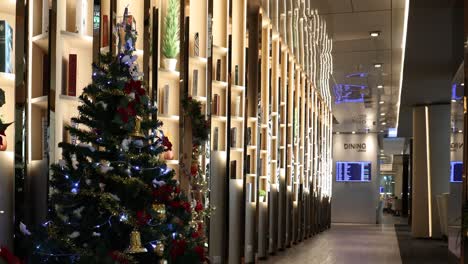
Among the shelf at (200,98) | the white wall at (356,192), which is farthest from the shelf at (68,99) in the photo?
the white wall at (356,192)

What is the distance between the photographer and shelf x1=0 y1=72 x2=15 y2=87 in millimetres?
3249

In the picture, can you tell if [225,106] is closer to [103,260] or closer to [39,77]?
[39,77]

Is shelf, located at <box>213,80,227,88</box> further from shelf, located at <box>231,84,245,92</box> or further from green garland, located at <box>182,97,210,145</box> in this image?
green garland, located at <box>182,97,210,145</box>

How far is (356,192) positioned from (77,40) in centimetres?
1787

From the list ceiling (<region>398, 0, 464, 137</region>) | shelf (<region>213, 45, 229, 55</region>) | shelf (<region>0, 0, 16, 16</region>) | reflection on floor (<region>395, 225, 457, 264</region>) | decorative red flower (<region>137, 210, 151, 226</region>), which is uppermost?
ceiling (<region>398, 0, 464, 137</region>)

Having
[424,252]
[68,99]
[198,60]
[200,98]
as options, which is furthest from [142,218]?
[424,252]

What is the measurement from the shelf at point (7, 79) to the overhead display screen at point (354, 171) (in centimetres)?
1823

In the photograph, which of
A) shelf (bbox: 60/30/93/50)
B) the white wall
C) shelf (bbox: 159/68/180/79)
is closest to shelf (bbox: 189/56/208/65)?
shelf (bbox: 159/68/180/79)

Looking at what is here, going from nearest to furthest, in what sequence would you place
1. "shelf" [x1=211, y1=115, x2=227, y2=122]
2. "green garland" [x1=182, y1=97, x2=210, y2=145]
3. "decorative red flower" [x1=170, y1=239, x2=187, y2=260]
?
1. "decorative red flower" [x1=170, y1=239, x2=187, y2=260]
2. "green garland" [x1=182, y1=97, x2=210, y2=145]
3. "shelf" [x1=211, y1=115, x2=227, y2=122]

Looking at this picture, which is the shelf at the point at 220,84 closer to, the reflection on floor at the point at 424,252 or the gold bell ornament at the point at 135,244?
the gold bell ornament at the point at 135,244

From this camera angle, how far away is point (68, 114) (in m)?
3.68

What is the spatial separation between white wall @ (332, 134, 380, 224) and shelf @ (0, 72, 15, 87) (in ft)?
59.0

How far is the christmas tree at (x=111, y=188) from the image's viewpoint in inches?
110

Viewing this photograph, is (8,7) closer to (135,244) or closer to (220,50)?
(135,244)
